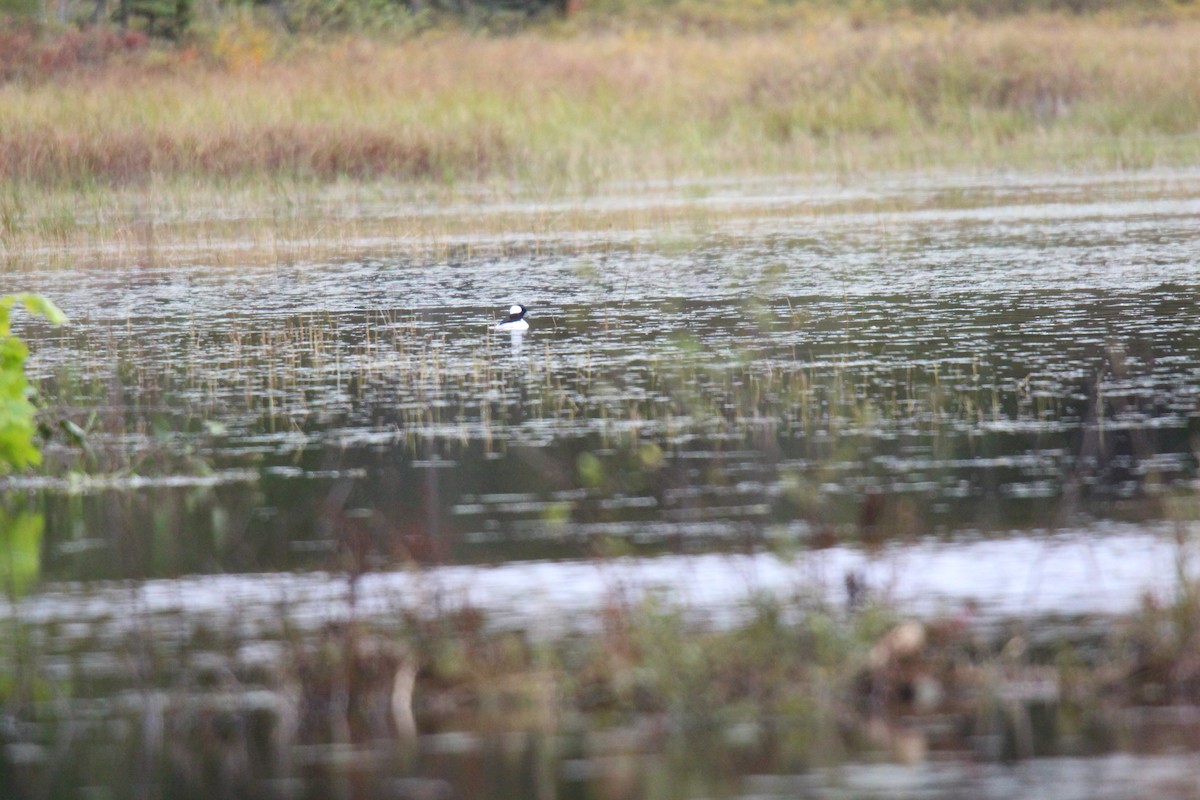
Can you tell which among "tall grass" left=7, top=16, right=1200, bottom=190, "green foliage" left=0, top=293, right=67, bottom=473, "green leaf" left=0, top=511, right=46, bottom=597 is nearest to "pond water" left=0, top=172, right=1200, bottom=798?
"green leaf" left=0, top=511, right=46, bottom=597

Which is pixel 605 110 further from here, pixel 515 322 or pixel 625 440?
pixel 625 440

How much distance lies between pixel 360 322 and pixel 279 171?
10115 mm

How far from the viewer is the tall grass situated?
25516 mm

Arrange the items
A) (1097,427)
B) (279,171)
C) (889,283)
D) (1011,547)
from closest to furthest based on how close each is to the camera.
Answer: (1011,547) → (1097,427) → (889,283) → (279,171)

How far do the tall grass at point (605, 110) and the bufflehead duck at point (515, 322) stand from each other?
35.0ft

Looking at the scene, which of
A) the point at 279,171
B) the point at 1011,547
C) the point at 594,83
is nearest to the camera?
the point at 1011,547

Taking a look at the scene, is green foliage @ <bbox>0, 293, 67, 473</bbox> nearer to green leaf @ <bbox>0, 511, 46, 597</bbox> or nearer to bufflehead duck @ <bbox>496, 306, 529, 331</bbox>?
green leaf @ <bbox>0, 511, 46, 597</bbox>

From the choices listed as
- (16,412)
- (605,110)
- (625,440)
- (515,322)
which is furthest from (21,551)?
(605,110)

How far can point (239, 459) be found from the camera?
34.1 feet

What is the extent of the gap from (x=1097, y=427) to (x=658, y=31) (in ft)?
123

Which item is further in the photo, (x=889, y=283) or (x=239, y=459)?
(x=889, y=283)

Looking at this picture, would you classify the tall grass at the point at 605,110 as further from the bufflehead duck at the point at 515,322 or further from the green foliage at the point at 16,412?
the green foliage at the point at 16,412

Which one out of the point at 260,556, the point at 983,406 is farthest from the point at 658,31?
the point at 260,556

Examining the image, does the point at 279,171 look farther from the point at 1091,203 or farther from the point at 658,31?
the point at 658,31
